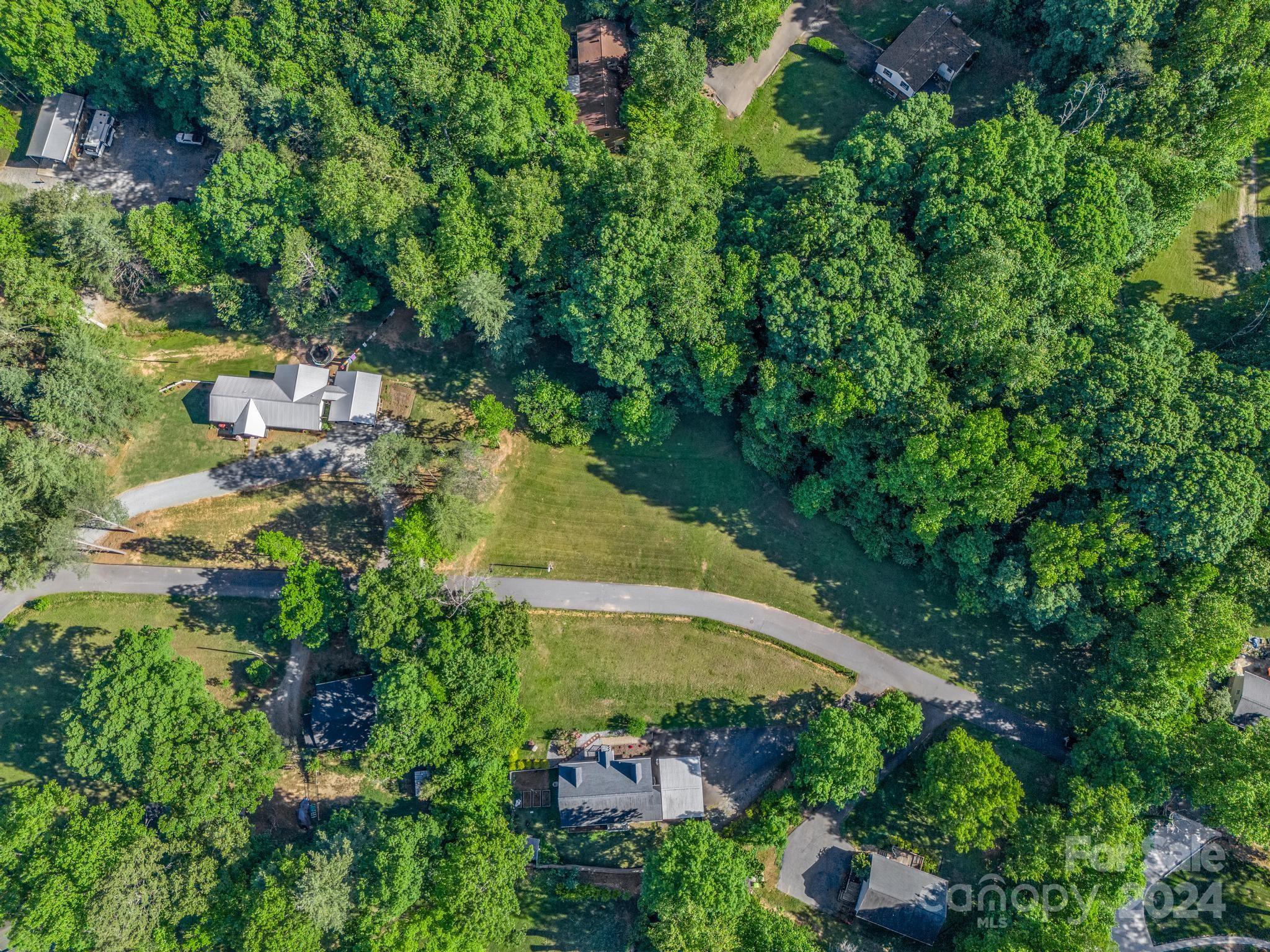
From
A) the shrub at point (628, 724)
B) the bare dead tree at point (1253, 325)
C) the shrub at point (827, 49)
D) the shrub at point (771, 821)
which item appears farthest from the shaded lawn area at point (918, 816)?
the shrub at point (827, 49)

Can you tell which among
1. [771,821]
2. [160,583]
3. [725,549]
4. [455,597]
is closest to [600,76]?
[725,549]

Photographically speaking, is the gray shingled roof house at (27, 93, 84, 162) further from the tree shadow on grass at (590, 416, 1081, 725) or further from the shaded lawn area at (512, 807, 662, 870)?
the shaded lawn area at (512, 807, 662, 870)

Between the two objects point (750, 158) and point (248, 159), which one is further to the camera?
point (750, 158)

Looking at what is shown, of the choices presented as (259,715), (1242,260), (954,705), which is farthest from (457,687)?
(1242,260)

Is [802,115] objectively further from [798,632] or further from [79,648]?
[79,648]

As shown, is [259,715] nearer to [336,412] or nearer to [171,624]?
[171,624]
